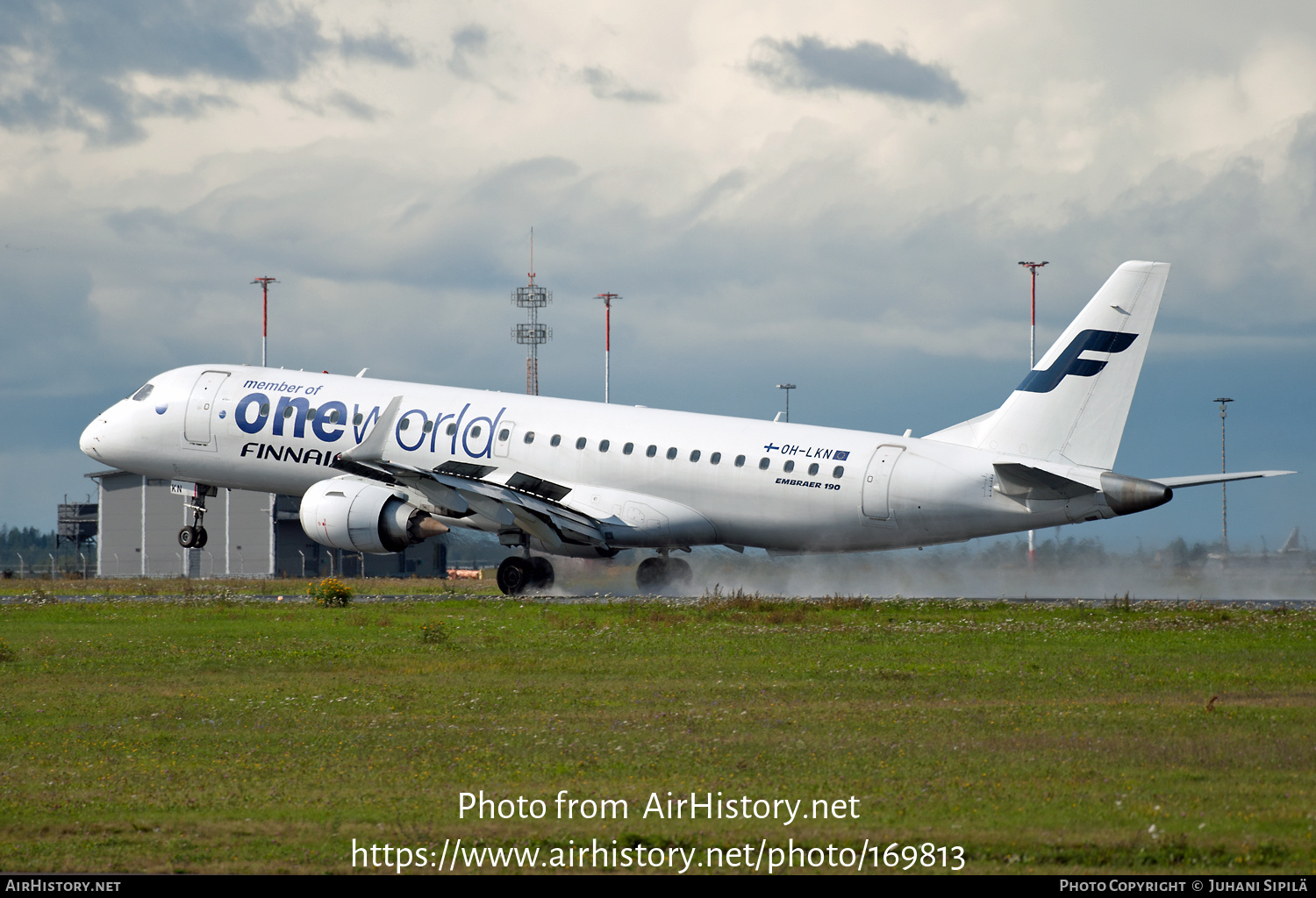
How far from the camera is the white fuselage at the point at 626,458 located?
3378 cm

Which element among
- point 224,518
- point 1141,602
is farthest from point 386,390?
point 224,518

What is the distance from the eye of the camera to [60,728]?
15.3m

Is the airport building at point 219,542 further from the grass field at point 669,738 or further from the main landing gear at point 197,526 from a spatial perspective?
the grass field at point 669,738

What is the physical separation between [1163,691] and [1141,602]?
16125mm

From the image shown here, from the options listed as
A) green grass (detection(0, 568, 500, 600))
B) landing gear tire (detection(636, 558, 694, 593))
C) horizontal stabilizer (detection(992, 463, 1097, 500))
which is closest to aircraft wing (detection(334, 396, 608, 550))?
Answer: landing gear tire (detection(636, 558, 694, 593))

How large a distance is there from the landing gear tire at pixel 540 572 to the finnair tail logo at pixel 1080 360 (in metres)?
13.7

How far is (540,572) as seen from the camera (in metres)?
38.0

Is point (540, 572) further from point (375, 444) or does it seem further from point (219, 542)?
point (219, 542)

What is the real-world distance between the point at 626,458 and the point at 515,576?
4689 millimetres

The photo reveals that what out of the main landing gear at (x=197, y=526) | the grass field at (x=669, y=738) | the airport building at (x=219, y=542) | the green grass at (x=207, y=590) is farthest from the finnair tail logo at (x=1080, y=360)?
the airport building at (x=219, y=542)

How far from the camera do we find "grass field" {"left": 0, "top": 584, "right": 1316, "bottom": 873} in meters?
9.91

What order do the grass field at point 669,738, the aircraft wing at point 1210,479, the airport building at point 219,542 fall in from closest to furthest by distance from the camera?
the grass field at point 669,738 < the aircraft wing at point 1210,479 < the airport building at point 219,542

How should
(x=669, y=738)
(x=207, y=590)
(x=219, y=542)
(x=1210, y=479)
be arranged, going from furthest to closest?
(x=219, y=542), (x=207, y=590), (x=1210, y=479), (x=669, y=738)

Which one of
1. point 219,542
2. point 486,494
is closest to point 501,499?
point 486,494
